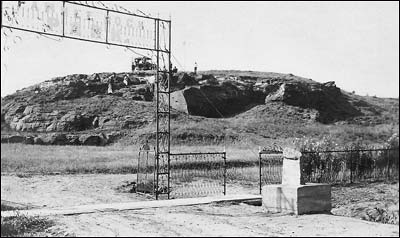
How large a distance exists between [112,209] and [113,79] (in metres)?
51.3

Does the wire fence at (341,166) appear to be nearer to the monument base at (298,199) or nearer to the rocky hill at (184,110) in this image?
the monument base at (298,199)

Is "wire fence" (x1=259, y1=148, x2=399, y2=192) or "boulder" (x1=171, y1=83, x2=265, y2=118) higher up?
"boulder" (x1=171, y1=83, x2=265, y2=118)

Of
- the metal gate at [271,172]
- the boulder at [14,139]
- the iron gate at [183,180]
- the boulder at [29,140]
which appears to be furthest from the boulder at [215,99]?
the iron gate at [183,180]

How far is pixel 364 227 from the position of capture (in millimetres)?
11609

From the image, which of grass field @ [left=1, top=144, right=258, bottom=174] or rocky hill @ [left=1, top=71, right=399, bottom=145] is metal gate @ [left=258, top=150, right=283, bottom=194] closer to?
grass field @ [left=1, top=144, right=258, bottom=174]

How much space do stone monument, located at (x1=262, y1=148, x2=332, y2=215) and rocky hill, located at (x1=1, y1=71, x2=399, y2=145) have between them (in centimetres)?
2855

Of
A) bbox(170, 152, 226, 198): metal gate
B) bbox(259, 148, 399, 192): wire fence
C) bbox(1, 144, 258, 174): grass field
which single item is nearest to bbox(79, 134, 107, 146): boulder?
bbox(1, 144, 258, 174): grass field

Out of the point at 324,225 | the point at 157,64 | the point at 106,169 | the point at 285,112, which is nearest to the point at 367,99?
the point at 285,112

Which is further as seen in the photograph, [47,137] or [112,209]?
[47,137]

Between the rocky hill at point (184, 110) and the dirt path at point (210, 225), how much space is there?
3000 centimetres

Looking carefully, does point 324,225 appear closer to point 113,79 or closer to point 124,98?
point 124,98

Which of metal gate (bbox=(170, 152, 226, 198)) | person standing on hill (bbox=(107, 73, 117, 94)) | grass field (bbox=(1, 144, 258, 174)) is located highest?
person standing on hill (bbox=(107, 73, 117, 94))

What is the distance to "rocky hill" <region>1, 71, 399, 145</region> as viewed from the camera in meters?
49.4

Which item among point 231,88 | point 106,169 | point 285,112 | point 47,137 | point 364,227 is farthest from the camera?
point 231,88
